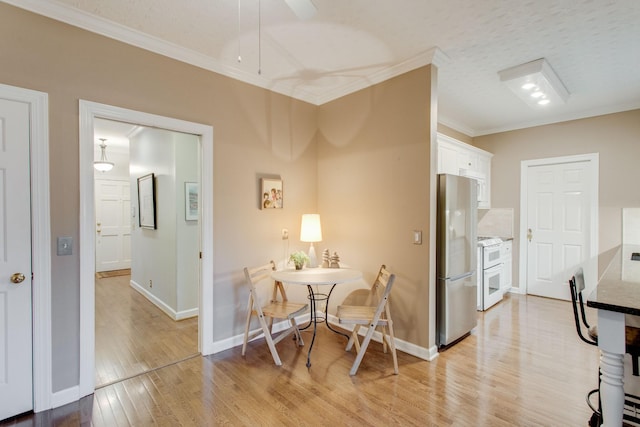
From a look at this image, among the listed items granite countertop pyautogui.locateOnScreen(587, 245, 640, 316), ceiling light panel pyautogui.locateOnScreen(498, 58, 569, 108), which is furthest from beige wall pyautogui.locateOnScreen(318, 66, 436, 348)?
granite countertop pyautogui.locateOnScreen(587, 245, 640, 316)

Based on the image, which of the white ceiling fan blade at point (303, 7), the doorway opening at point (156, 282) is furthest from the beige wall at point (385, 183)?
the doorway opening at point (156, 282)

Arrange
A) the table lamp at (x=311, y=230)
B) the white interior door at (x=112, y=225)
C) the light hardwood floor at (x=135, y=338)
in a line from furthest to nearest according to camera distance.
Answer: the white interior door at (x=112, y=225) → the table lamp at (x=311, y=230) → the light hardwood floor at (x=135, y=338)

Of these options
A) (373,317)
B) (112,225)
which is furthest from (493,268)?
(112,225)

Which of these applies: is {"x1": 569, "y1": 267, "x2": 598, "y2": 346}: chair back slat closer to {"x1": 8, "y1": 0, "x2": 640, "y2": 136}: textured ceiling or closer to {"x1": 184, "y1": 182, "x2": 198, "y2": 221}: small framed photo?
{"x1": 8, "y1": 0, "x2": 640, "y2": 136}: textured ceiling

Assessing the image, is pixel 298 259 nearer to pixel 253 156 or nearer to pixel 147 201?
pixel 253 156

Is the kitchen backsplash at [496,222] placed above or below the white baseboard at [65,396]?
above

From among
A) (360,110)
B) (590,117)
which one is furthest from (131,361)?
(590,117)

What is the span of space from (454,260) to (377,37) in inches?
83.9

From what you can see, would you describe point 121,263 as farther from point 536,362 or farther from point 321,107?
point 536,362

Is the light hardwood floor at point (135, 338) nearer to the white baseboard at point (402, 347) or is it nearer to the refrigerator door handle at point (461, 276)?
the white baseboard at point (402, 347)

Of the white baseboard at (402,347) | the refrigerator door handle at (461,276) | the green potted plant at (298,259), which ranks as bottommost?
the white baseboard at (402,347)

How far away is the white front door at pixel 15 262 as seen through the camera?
196 cm

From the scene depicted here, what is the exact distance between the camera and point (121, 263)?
719 cm

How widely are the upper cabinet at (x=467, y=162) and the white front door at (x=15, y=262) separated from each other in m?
3.75
